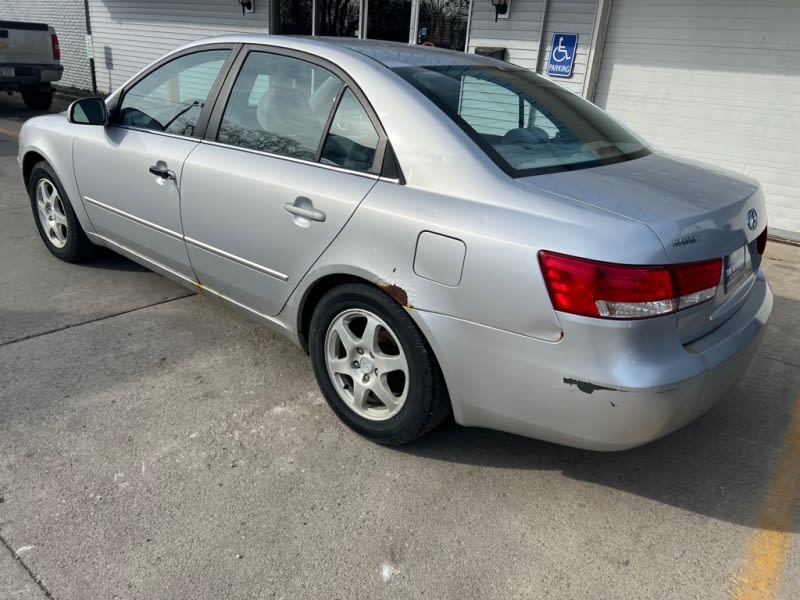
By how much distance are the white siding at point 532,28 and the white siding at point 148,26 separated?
4211 millimetres

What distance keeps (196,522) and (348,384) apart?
0.87 metres

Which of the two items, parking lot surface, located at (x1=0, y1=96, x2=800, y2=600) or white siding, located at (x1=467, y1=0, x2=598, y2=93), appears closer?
parking lot surface, located at (x1=0, y1=96, x2=800, y2=600)

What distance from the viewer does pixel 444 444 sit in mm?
2883

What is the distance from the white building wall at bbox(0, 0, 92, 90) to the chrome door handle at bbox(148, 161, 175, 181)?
13774 millimetres

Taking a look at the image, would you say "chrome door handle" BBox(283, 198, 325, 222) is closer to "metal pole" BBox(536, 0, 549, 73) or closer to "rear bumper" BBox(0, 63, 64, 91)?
"metal pole" BBox(536, 0, 549, 73)

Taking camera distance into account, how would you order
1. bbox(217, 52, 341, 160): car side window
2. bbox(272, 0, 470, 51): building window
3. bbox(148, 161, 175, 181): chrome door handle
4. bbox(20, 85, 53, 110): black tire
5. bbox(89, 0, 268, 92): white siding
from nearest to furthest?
bbox(217, 52, 341, 160): car side window, bbox(148, 161, 175, 181): chrome door handle, bbox(272, 0, 470, 51): building window, bbox(89, 0, 268, 92): white siding, bbox(20, 85, 53, 110): black tire

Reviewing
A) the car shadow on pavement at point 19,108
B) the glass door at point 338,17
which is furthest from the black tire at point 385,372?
the car shadow on pavement at point 19,108

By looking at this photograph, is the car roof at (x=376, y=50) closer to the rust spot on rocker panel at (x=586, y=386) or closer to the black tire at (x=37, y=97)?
the rust spot on rocker panel at (x=586, y=386)

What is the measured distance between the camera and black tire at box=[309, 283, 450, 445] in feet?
8.17

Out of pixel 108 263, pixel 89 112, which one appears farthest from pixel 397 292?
pixel 108 263

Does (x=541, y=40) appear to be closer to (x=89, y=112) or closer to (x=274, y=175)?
(x=89, y=112)

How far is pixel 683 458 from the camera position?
113 inches

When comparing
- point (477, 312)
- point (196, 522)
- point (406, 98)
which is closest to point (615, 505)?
point (477, 312)

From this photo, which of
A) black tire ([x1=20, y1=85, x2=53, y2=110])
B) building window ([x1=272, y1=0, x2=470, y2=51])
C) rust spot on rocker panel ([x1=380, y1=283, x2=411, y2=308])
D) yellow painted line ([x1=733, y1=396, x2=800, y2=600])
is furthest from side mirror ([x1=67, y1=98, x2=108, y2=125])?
black tire ([x1=20, y1=85, x2=53, y2=110])
